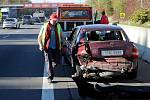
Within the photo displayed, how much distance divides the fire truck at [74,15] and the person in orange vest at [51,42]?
1062cm

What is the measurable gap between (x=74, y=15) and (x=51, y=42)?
38.4 feet

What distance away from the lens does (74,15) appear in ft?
79.3

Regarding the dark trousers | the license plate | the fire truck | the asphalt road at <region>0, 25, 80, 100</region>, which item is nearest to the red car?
the license plate

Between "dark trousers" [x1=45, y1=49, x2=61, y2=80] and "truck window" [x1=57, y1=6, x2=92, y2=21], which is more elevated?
"truck window" [x1=57, y1=6, x2=92, y2=21]

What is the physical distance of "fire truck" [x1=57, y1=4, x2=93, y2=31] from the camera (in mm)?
23505

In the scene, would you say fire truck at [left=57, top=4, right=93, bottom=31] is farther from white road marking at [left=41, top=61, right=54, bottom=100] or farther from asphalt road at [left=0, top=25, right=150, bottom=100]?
white road marking at [left=41, top=61, right=54, bottom=100]

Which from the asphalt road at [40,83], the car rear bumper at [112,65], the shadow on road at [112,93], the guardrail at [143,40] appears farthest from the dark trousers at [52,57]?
the guardrail at [143,40]

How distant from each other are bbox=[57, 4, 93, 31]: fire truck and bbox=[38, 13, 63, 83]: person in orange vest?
34.9 feet

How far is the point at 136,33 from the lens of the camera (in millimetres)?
21375

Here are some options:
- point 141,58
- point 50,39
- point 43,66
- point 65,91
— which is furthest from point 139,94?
point 141,58

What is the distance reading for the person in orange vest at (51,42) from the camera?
12445mm

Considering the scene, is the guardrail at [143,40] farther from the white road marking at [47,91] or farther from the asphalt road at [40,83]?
the white road marking at [47,91]

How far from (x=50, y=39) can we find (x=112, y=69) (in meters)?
1.79

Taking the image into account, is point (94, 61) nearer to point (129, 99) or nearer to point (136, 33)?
point (129, 99)
